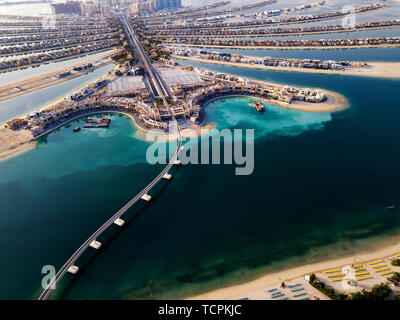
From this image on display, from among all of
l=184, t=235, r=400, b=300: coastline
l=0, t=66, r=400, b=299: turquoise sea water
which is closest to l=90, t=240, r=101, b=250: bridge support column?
l=0, t=66, r=400, b=299: turquoise sea water

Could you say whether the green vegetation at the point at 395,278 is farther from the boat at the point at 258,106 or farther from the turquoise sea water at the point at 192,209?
the boat at the point at 258,106

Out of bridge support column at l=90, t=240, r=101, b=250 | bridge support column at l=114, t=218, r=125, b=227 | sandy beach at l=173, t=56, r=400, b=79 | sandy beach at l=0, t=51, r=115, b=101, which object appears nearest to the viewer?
bridge support column at l=90, t=240, r=101, b=250

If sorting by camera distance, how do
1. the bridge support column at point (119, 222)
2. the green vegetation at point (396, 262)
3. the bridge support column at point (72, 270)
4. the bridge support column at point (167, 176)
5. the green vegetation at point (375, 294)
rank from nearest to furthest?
the green vegetation at point (375, 294) → the green vegetation at point (396, 262) → the bridge support column at point (72, 270) → the bridge support column at point (119, 222) → the bridge support column at point (167, 176)

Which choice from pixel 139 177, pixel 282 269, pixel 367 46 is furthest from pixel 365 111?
pixel 367 46

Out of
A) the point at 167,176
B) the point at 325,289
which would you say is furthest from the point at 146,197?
the point at 325,289

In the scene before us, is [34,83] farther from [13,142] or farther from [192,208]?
[192,208]

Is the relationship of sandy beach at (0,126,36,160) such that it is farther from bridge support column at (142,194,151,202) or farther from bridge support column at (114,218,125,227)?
bridge support column at (114,218,125,227)

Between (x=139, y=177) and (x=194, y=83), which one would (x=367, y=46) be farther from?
(x=139, y=177)

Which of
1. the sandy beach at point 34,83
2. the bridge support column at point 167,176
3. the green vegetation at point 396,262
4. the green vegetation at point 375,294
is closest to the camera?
the green vegetation at point 375,294

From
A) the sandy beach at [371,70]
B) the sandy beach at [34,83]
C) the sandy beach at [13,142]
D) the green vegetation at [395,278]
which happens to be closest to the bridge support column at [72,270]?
the sandy beach at [13,142]

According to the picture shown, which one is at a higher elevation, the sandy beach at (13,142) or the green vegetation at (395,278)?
the sandy beach at (13,142)
